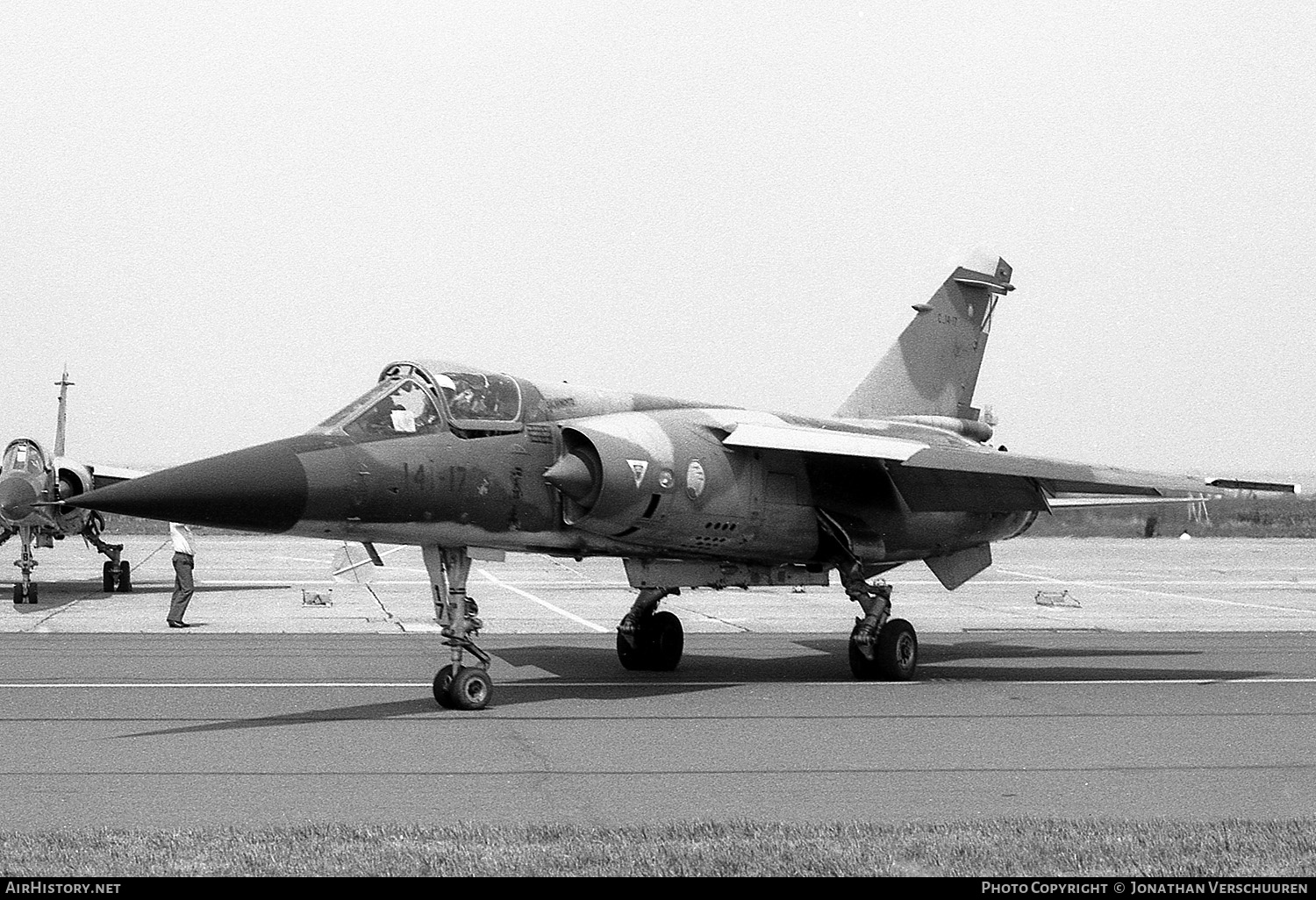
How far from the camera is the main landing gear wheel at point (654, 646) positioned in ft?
50.1

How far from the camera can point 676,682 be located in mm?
14242

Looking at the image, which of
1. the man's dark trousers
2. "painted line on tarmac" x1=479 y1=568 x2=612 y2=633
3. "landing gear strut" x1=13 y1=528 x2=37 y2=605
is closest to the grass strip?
the man's dark trousers

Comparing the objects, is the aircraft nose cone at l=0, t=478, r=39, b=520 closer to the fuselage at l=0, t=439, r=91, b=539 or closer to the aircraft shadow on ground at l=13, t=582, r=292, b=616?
the fuselage at l=0, t=439, r=91, b=539

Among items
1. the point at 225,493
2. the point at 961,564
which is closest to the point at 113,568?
the point at 961,564

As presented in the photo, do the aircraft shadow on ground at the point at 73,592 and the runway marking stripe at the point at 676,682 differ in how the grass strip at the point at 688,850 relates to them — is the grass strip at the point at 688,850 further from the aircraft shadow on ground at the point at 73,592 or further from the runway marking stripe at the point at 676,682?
the aircraft shadow on ground at the point at 73,592

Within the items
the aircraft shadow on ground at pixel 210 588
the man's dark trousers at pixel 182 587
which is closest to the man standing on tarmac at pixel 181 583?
the man's dark trousers at pixel 182 587

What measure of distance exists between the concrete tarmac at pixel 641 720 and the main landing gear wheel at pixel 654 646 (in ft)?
0.82

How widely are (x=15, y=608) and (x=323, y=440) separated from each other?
14.6 m

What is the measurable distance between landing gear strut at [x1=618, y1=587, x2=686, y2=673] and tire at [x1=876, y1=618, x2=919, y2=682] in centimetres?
218

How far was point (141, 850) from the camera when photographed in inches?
257

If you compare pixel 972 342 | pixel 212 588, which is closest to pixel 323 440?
pixel 972 342

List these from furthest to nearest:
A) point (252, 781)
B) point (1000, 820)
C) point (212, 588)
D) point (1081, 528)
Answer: point (1081, 528) < point (212, 588) < point (252, 781) < point (1000, 820)
